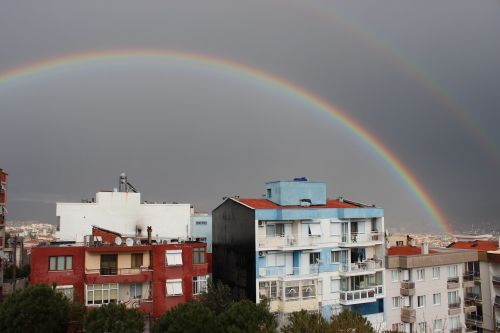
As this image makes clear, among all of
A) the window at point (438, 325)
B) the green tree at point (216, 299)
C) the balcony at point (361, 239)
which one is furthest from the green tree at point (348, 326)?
the window at point (438, 325)

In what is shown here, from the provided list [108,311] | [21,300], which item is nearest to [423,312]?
[108,311]

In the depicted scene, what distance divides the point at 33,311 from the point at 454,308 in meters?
41.2

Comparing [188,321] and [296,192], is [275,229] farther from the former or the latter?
[188,321]

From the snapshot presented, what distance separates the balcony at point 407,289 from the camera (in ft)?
156

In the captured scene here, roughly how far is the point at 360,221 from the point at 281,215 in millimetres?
9831

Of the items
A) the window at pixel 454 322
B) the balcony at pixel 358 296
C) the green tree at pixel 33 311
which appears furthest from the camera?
the window at pixel 454 322

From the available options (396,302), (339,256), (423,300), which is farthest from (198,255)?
(423,300)

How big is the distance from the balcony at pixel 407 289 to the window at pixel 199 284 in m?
20.2

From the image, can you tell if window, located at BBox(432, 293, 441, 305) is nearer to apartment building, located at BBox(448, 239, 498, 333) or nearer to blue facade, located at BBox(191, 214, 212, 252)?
apartment building, located at BBox(448, 239, 498, 333)

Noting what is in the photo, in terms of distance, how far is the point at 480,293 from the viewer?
55.2 m

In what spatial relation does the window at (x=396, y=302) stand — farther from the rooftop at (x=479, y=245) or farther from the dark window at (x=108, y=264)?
the dark window at (x=108, y=264)

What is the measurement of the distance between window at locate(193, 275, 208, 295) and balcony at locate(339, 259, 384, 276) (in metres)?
12.9

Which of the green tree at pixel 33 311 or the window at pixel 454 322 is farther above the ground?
the green tree at pixel 33 311

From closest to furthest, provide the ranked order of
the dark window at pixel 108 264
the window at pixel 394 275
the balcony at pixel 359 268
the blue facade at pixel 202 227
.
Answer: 1. the dark window at pixel 108 264
2. the balcony at pixel 359 268
3. the window at pixel 394 275
4. the blue facade at pixel 202 227
